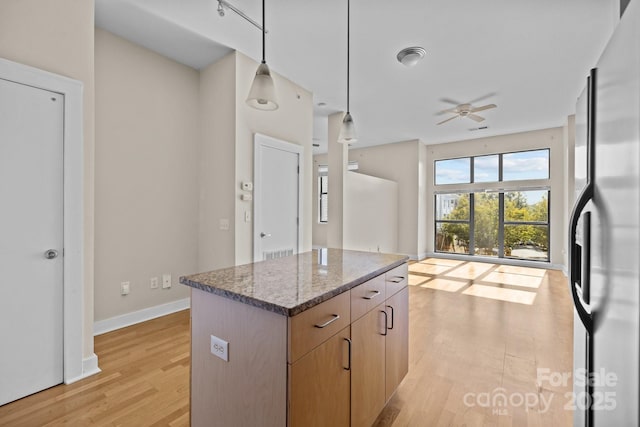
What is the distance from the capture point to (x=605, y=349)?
0.82 meters

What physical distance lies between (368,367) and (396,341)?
0.40 meters

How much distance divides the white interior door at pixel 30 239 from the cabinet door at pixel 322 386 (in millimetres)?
2007

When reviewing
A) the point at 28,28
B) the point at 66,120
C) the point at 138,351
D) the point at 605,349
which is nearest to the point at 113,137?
the point at 66,120

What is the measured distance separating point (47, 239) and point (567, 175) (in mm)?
7403

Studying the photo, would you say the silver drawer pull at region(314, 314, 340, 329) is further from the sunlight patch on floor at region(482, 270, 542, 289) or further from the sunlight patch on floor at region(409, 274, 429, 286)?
the sunlight patch on floor at region(482, 270, 542, 289)

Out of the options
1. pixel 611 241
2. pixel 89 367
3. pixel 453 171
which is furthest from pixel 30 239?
pixel 453 171

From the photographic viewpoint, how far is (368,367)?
5.07 ft

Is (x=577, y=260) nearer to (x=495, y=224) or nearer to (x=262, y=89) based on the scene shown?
(x=262, y=89)

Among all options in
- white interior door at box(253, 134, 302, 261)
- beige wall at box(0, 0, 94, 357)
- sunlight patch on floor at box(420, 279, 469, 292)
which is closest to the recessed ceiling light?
white interior door at box(253, 134, 302, 261)

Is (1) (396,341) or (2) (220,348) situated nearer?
(2) (220,348)

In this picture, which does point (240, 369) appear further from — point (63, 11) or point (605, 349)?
point (63, 11)

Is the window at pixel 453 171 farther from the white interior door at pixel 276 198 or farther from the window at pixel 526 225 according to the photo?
the white interior door at pixel 276 198

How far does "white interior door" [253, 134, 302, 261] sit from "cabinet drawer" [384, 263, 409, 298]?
6.39 feet

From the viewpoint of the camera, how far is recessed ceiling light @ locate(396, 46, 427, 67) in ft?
10.4
